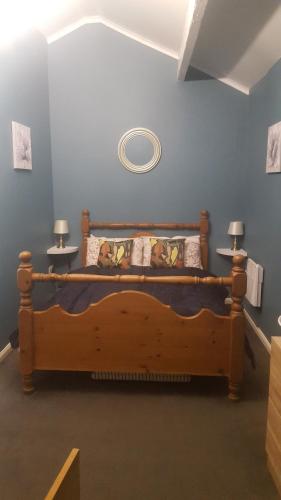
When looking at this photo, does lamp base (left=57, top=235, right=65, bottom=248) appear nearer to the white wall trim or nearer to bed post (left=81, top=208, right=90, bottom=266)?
bed post (left=81, top=208, right=90, bottom=266)

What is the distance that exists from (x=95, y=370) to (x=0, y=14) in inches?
99.7

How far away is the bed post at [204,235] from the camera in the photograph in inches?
149

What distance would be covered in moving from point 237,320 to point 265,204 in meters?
1.29

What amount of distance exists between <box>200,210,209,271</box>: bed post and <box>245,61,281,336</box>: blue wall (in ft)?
1.31

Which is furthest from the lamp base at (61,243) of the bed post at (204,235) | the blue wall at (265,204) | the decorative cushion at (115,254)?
the blue wall at (265,204)

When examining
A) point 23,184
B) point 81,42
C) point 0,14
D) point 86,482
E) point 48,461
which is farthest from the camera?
point 81,42

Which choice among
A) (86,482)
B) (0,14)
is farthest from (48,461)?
(0,14)

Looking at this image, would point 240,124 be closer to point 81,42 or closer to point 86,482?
point 81,42

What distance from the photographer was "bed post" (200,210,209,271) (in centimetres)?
380

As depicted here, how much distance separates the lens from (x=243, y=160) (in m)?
3.73

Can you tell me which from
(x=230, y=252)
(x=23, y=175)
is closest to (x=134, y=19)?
(x=23, y=175)

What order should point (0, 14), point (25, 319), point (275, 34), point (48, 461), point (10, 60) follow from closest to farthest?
point (48, 461), point (25, 319), point (275, 34), point (0, 14), point (10, 60)

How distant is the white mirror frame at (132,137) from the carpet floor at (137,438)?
2.10 m

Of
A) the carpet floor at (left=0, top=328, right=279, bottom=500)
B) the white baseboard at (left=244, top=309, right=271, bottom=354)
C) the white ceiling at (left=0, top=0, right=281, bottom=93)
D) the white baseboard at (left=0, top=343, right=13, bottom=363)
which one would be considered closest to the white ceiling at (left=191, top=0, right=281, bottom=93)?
the white ceiling at (left=0, top=0, right=281, bottom=93)
